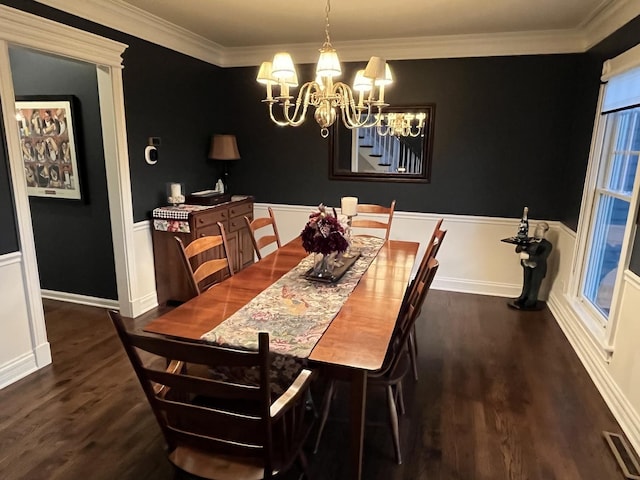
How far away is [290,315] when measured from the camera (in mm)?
1878

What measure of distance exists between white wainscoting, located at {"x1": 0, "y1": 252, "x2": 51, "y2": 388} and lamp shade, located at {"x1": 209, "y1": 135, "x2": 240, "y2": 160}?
227 cm

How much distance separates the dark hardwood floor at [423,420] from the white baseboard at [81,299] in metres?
0.55

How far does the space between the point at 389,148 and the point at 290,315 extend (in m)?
3.00

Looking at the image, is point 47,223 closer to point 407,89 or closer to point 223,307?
point 223,307

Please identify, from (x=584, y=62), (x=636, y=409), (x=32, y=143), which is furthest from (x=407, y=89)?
(x=32, y=143)

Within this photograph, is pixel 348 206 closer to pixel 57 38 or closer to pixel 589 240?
pixel 589 240

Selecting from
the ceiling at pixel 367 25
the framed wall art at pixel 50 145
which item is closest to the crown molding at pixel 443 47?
the ceiling at pixel 367 25

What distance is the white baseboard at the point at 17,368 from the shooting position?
2596mm

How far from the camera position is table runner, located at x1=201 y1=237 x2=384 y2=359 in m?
1.63

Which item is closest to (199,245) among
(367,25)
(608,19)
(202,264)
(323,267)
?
(202,264)

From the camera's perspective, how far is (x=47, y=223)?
386 centimetres

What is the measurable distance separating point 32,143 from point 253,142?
2.16 metres

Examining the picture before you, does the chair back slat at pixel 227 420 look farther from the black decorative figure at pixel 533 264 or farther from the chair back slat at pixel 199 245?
the black decorative figure at pixel 533 264

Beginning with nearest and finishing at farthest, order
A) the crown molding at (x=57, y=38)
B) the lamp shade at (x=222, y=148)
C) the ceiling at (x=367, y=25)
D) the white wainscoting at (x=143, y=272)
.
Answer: the crown molding at (x=57, y=38) → the ceiling at (x=367, y=25) → the white wainscoting at (x=143, y=272) → the lamp shade at (x=222, y=148)
